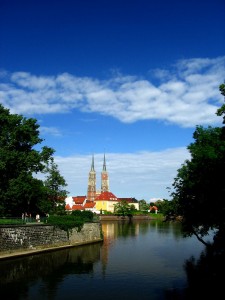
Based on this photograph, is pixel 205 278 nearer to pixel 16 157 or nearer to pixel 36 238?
pixel 36 238

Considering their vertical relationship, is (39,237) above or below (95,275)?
above

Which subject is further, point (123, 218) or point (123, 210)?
point (123, 210)

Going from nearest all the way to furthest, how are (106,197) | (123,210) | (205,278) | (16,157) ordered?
(205,278) < (16,157) < (123,210) < (106,197)

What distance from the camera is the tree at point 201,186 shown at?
27.5 metres

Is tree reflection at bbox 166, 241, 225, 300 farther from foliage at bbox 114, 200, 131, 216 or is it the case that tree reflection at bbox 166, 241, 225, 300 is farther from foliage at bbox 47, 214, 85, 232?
foliage at bbox 114, 200, 131, 216

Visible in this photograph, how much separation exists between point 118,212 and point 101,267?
115m

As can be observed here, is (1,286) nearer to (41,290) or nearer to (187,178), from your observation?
(41,290)

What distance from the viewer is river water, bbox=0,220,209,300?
2467cm

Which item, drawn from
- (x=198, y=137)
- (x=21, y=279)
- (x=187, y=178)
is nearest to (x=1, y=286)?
(x=21, y=279)

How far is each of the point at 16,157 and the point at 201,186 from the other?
24.8 metres

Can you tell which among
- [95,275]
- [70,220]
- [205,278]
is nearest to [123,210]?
[70,220]

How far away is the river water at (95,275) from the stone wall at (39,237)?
153 cm

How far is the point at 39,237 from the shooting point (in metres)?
43.2

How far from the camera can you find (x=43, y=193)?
58344mm
